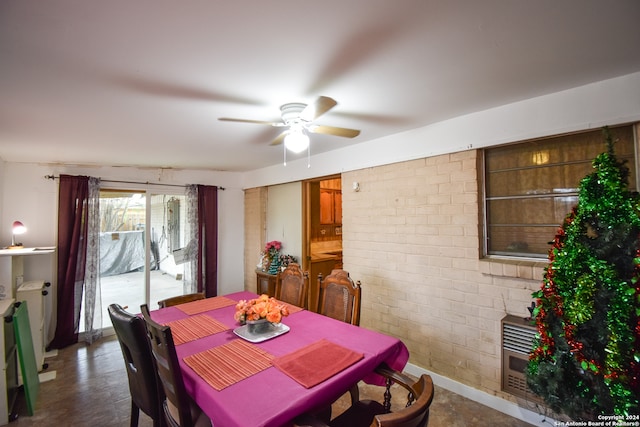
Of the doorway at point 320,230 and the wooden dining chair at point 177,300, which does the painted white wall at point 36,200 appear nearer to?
the wooden dining chair at point 177,300

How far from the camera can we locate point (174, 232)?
4.70 meters

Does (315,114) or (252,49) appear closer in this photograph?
(252,49)

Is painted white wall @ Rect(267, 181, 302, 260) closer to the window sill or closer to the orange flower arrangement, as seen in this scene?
the orange flower arrangement

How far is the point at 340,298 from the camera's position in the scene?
2357 millimetres

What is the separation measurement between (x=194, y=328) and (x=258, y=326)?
0.49 metres

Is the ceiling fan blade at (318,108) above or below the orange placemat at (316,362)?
above

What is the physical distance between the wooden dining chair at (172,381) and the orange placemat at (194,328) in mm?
366

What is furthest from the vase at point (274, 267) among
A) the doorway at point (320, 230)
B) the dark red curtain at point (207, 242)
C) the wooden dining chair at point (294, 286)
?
the wooden dining chair at point (294, 286)

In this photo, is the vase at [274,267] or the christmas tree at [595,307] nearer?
the christmas tree at [595,307]

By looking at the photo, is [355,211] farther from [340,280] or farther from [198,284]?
[198,284]

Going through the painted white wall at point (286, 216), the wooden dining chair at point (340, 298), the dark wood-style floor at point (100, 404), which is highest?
the painted white wall at point (286, 216)

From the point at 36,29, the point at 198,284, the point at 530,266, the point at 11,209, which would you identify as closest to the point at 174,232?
the point at 198,284

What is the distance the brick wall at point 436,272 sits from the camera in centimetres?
225

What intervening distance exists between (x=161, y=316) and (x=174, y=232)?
2658 mm
